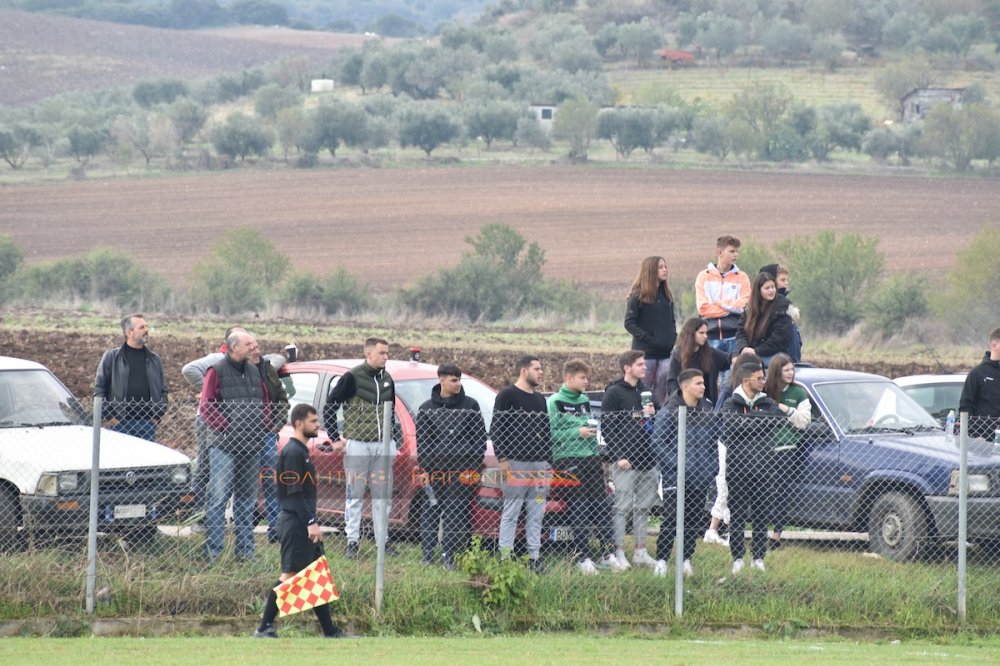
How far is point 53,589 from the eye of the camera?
10.4 meters

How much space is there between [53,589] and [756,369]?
571 cm

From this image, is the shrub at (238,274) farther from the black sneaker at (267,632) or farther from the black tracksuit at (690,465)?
the black sneaker at (267,632)

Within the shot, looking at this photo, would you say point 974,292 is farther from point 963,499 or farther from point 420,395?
point 963,499

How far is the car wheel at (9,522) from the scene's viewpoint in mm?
11062

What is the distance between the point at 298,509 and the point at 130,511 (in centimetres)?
248

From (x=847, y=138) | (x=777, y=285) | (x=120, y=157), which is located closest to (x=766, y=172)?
(x=847, y=138)

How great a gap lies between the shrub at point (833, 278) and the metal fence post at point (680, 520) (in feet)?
115

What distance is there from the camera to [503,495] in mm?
11336

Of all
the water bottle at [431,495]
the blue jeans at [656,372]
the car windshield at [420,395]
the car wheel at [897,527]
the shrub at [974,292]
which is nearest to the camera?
the water bottle at [431,495]

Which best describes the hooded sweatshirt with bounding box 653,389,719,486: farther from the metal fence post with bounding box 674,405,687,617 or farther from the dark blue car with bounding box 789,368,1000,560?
the dark blue car with bounding box 789,368,1000,560

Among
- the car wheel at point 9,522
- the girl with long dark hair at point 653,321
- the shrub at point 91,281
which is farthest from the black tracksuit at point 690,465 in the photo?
the shrub at point 91,281

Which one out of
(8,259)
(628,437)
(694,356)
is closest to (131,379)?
(628,437)

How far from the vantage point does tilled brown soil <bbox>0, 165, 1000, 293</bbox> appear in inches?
2746

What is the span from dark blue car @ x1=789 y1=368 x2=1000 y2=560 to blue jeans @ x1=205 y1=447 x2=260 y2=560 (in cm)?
438
